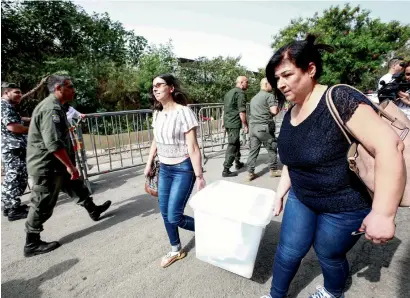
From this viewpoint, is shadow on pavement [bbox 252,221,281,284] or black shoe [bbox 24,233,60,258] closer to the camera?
shadow on pavement [bbox 252,221,281,284]

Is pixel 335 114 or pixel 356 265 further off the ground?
pixel 335 114

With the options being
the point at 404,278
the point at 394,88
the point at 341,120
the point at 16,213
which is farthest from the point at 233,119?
the point at 16,213

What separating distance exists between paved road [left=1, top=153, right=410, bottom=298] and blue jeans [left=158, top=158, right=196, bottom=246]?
1.52 ft

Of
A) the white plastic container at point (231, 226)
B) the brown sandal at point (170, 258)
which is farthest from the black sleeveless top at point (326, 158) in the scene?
the brown sandal at point (170, 258)

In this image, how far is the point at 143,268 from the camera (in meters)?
2.39

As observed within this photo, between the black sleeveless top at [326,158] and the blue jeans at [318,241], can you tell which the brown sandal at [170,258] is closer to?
the blue jeans at [318,241]

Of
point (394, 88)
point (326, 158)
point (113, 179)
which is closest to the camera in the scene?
point (326, 158)

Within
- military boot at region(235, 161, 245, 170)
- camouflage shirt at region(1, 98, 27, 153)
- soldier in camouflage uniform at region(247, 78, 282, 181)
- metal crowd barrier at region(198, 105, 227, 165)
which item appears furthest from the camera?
metal crowd barrier at region(198, 105, 227, 165)

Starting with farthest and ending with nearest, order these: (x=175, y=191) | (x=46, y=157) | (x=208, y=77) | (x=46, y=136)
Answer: (x=208, y=77)
(x=46, y=157)
(x=46, y=136)
(x=175, y=191)

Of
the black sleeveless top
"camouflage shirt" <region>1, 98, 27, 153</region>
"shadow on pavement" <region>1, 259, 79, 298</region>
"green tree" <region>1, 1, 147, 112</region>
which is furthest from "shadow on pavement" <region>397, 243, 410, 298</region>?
"green tree" <region>1, 1, 147, 112</region>

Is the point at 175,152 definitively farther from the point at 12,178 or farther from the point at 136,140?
the point at 136,140

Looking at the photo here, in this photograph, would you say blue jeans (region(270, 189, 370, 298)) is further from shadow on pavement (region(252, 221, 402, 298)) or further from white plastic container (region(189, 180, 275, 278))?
shadow on pavement (region(252, 221, 402, 298))

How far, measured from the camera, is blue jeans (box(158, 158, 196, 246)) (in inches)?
87.7

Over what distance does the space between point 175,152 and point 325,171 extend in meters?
1.32
